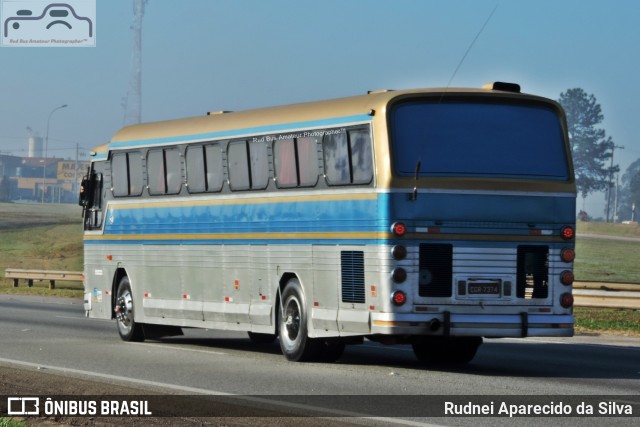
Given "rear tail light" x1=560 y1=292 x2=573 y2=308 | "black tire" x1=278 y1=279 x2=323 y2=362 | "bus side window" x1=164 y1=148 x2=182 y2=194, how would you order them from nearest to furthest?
"rear tail light" x1=560 y1=292 x2=573 y2=308 < "black tire" x1=278 y1=279 x2=323 y2=362 < "bus side window" x1=164 y1=148 x2=182 y2=194

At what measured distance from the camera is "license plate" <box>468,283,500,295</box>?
1691cm

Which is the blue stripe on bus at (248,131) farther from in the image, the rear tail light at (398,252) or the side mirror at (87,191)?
the rear tail light at (398,252)

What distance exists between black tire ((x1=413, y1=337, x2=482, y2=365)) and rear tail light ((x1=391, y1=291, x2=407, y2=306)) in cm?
162

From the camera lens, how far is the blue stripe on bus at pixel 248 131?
58.0 ft

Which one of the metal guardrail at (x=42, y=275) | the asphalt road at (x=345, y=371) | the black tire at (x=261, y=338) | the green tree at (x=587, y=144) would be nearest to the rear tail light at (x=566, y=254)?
the asphalt road at (x=345, y=371)

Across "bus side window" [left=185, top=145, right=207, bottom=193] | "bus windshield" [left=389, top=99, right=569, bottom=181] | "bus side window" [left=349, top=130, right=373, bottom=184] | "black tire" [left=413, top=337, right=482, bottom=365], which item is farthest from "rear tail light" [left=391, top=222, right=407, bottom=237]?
"bus side window" [left=185, top=145, right=207, bottom=193]

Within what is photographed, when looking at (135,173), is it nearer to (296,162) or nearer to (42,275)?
(296,162)

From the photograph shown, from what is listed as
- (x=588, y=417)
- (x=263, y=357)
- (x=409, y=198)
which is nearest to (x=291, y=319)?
(x=263, y=357)

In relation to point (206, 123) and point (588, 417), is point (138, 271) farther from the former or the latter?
point (588, 417)

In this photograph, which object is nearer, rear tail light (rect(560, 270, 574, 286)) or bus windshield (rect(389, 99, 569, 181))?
bus windshield (rect(389, 99, 569, 181))

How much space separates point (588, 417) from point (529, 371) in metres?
4.76

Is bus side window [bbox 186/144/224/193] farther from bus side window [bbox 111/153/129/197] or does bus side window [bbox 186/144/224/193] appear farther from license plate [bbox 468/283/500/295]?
license plate [bbox 468/283/500/295]

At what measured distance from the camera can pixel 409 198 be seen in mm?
16750

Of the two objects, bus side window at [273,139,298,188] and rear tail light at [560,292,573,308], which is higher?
bus side window at [273,139,298,188]
